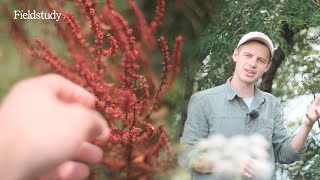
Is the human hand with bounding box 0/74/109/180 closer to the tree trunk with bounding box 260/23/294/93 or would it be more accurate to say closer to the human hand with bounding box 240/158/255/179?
the human hand with bounding box 240/158/255/179

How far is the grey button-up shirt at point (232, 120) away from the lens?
2.16 ft

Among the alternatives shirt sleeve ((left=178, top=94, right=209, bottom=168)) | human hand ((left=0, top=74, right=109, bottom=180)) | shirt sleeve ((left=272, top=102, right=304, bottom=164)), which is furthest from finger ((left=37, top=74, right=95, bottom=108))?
shirt sleeve ((left=272, top=102, right=304, bottom=164))

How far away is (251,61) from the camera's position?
2.31ft

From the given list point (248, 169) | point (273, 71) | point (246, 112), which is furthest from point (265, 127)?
point (273, 71)

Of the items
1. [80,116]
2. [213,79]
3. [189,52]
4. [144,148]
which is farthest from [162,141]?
[80,116]

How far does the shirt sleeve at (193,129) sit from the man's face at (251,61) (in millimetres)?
76

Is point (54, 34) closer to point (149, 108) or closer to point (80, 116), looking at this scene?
point (149, 108)

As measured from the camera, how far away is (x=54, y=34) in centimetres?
67

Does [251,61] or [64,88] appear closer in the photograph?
[64,88]

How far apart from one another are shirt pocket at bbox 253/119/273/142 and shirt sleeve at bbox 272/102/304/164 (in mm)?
17

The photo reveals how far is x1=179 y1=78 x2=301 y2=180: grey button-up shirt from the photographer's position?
66 centimetres

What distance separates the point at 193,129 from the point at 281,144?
5.8 inches

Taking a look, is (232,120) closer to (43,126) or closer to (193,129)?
(193,129)

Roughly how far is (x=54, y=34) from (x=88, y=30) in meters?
0.08
